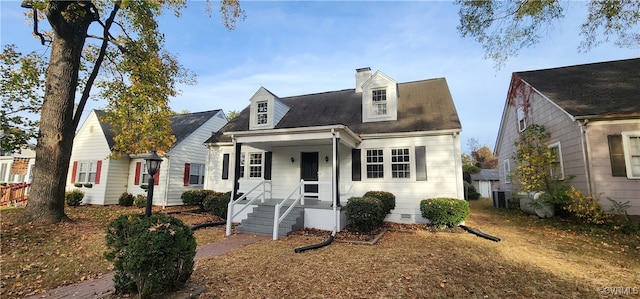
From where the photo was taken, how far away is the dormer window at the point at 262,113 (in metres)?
13.2

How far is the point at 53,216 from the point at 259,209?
6134mm

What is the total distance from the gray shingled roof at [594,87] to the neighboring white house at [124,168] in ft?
60.8

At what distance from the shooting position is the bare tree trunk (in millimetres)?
8242

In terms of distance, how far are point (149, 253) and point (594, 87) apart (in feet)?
51.4

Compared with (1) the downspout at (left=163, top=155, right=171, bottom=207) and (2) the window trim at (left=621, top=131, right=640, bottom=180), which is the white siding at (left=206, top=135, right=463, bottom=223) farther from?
(1) the downspout at (left=163, top=155, right=171, bottom=207)

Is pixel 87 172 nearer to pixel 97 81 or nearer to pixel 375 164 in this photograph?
pixel 97 81

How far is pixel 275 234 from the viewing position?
7988 mm

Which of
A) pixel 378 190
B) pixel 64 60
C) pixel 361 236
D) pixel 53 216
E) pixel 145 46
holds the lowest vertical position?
pixel 361 236

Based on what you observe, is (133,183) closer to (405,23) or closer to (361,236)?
(361,236)

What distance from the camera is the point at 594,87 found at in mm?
10992

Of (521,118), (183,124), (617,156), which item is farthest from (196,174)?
(617,156)

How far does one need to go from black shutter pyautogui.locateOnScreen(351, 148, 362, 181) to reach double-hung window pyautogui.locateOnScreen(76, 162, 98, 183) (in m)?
15.7

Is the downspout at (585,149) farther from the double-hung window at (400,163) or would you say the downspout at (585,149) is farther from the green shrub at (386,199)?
the green shrub at (386,199)

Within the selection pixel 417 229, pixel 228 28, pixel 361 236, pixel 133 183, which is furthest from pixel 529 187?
pixel 133 183
